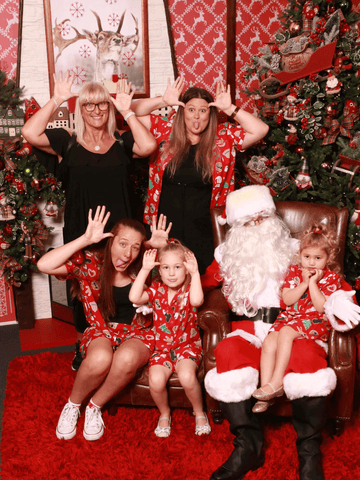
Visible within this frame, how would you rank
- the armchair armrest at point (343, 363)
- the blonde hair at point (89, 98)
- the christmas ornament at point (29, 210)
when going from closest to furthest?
the armchair armrest at point (343, 363) < the blonde hair at point (89, 98) < the christmas ornament at point (29, 210)

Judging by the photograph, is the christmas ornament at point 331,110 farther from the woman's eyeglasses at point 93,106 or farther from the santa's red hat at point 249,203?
the woman's eyeglasses at point 93,106

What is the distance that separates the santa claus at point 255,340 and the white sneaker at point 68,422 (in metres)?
0.80

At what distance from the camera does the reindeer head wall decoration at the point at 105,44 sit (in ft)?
12.2

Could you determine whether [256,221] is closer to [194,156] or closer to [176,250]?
[176,250]

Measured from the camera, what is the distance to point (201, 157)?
302cm

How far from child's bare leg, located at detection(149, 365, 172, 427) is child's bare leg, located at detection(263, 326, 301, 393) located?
1.81ft

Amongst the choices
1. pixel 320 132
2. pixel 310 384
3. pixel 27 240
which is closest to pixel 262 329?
pixel 310 384

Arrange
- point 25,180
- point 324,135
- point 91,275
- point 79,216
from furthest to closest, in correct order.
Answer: point 25,180, point 324,135, point 79,216, point 91,275

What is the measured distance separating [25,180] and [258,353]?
7.43 feet

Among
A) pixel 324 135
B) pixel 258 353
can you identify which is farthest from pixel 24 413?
pixel 324 135

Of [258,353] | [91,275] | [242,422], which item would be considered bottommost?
[242,422]

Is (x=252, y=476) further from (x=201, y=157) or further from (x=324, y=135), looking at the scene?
(x=324, y=135)

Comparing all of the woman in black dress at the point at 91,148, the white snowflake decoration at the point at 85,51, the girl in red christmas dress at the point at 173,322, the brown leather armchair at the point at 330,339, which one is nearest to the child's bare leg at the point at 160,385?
the girl in red christmas dress at the point at 173,322

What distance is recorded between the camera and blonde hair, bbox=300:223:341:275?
96.7 inches
